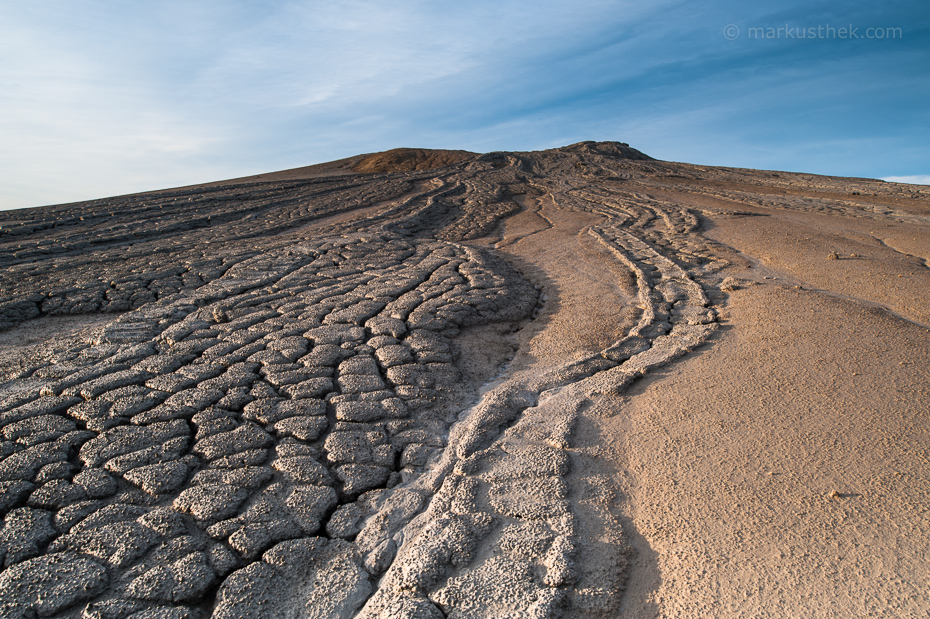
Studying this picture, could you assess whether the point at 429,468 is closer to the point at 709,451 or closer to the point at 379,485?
the point at 379,485

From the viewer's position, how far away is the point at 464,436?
8.70ft

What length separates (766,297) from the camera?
430cm

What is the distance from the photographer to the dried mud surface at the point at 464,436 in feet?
5.81

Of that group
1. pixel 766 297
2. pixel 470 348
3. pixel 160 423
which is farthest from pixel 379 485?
pixel 766 297

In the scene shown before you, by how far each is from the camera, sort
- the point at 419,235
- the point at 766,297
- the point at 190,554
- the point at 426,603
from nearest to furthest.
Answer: the point at 426,603, the point at 190,554, the point at 766,297, the point at 419,235

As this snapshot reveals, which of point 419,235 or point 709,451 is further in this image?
point 419,235

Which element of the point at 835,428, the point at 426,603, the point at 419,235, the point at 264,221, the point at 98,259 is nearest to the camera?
the point at 426,603

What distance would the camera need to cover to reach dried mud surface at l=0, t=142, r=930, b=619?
5.81ft

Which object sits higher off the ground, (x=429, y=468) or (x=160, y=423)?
(x=160, y=423)

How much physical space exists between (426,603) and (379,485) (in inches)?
27.2

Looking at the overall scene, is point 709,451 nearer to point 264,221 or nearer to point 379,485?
point 379,485

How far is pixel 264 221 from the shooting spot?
8570 mm

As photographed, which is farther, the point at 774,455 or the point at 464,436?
the point at 464,436

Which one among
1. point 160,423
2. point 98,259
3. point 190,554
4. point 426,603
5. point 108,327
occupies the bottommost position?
point 426,603
